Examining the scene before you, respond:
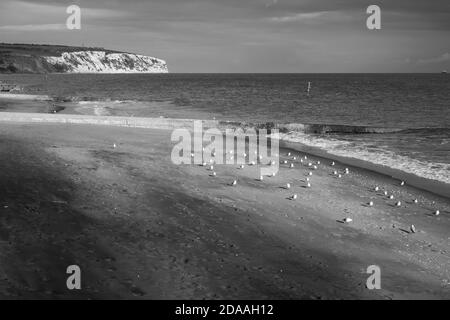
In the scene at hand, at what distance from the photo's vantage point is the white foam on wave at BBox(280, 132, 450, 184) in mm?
22038

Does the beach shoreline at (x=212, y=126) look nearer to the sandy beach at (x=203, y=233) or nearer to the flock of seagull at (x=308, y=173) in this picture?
the flock of seagull at (x=308, y=173)

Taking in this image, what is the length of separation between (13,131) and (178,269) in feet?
64.0

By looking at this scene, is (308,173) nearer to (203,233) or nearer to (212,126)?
(203,233)

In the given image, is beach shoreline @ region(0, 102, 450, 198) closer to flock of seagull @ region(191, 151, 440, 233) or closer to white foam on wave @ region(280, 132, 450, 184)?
white foam on wave @ region(280, 132, 450, 184)

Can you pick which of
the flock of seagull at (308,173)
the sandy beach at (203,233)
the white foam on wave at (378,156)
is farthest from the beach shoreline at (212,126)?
the sandy beach at (203,233)

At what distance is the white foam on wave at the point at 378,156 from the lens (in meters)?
22.0

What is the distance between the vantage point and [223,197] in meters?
15.1

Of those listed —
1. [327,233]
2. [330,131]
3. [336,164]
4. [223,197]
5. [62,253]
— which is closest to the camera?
[62,253]

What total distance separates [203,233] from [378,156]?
17.5m

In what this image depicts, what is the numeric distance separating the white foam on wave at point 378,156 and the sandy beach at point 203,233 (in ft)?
13.4

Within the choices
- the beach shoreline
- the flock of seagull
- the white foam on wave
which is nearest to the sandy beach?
the flock of seagull

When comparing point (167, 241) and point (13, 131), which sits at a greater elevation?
point (13, 131)
